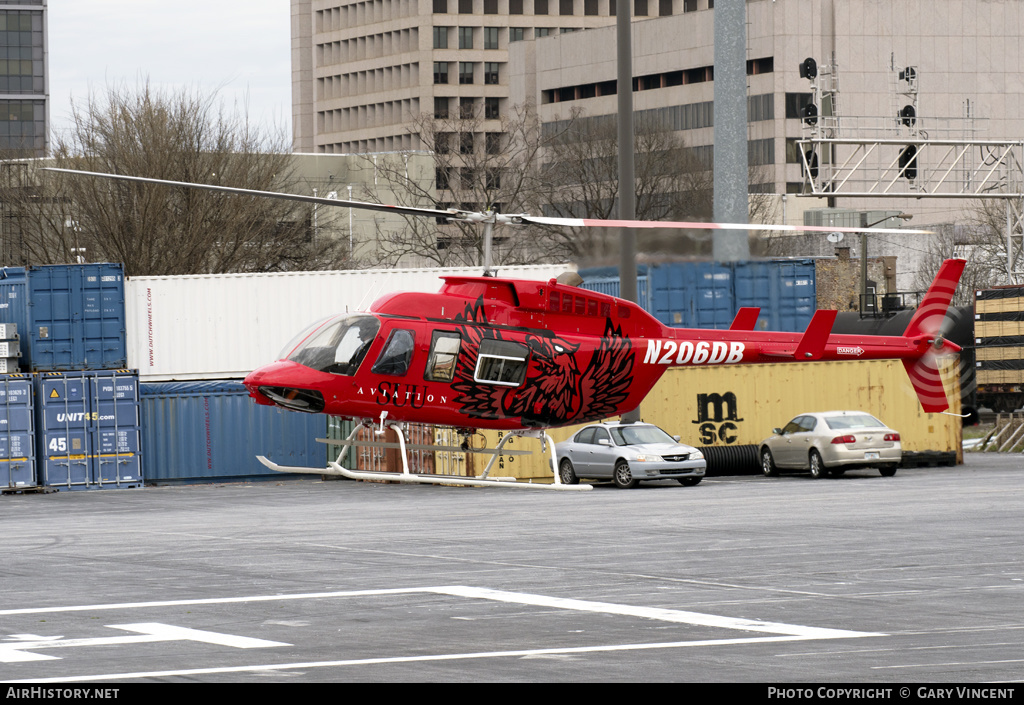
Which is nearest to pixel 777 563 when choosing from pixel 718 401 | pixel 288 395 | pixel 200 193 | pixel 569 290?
pixel 569 290

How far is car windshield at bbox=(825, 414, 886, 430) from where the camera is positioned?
110 feet

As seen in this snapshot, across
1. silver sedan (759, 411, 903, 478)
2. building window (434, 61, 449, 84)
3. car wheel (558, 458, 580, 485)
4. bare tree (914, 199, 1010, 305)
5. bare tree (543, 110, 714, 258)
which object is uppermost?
building window (434, 61, 449, 84)

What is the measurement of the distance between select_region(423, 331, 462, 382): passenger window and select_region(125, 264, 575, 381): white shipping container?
61.2 ft

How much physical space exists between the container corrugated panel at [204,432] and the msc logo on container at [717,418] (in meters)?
9.98

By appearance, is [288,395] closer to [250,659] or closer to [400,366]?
[400,366]

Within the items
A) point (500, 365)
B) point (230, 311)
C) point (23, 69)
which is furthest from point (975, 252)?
point (23, 69)

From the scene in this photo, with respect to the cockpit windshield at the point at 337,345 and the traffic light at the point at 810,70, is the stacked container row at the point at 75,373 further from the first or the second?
the traffic light at the point at 810,70

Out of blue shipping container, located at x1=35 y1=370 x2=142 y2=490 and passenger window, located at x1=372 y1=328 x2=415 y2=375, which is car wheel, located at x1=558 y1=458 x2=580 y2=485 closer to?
blue shipping container, located at x1=35 y1=370 x2=142 y2=490

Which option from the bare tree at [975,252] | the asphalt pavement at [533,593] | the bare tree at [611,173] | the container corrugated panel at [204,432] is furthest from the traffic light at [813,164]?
the bare tree at [975,252]

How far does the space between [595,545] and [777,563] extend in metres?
3.09

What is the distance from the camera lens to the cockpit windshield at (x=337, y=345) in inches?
748

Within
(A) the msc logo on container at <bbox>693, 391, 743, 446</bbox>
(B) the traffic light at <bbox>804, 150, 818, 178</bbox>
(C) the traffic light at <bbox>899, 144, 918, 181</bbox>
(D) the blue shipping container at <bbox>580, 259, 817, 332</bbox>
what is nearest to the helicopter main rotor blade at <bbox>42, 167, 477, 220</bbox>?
(D) the blue shipping container at <bbox>580, 259, 817, 332</bbox>

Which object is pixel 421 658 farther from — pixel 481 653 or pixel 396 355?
pixel 396 355

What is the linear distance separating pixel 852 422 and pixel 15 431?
18656mm
